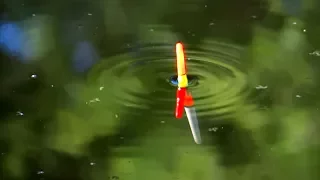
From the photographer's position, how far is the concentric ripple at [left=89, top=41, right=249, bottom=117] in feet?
3.06

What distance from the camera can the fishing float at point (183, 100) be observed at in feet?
2.94

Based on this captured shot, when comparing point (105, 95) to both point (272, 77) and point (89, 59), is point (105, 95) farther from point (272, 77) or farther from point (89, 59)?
point (272, 77)

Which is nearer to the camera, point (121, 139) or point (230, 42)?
point (121, 139)

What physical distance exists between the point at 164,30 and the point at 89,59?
0.17 meters

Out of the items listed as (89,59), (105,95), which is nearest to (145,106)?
(105,95)

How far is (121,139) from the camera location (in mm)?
889

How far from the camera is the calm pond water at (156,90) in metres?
0.85

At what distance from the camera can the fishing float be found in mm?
895

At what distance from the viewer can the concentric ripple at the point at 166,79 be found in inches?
36.8

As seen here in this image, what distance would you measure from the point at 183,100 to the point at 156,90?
52 mm

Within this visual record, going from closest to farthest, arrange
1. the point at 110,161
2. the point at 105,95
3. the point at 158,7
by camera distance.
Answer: the point at 110,161, the point at 105,95, the point at 158,7

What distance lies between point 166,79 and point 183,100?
0.22ft

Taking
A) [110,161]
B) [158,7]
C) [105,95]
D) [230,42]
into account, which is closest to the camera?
[110,161]

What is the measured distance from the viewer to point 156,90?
959 mm
